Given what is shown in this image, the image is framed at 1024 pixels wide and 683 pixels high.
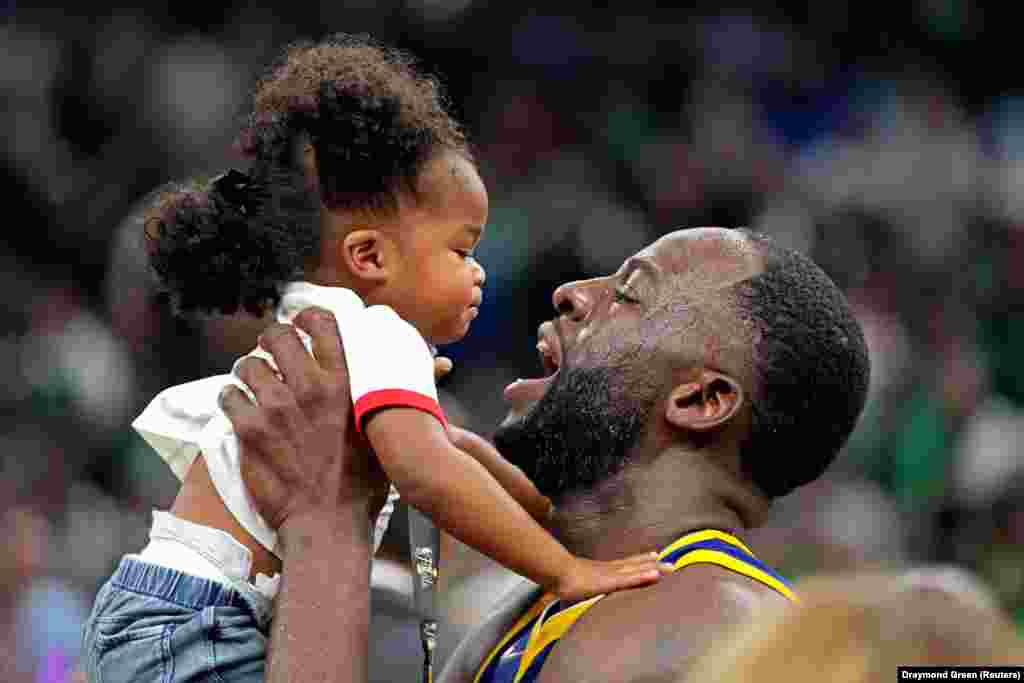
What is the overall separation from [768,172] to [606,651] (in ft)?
21.2

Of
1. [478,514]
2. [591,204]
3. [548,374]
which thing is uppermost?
[591,204]

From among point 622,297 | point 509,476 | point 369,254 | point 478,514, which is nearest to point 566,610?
point 478,514

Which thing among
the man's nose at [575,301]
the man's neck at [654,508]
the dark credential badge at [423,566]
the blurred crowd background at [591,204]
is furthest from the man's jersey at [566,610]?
the blurred crowd background at [591,204]

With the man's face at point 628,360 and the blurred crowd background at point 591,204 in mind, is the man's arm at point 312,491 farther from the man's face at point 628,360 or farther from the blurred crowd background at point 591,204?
the blurred crowd background at point 591,204

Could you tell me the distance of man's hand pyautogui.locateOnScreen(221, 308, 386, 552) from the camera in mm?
2912

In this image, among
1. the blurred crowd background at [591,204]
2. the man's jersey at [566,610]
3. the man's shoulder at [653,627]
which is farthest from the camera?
the blurred crowd background at [591,204]

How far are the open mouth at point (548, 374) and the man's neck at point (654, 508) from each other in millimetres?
→ 229

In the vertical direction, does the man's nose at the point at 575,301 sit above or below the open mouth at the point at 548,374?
above

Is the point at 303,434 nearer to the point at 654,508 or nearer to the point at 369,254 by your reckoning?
the point at 369,254

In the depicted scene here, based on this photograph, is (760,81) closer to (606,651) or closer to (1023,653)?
(606,651)

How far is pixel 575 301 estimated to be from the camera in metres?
3.35

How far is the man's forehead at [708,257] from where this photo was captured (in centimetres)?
319

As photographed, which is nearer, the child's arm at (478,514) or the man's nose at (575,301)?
the child's arm at (478,514)

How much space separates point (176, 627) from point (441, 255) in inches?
34.6
